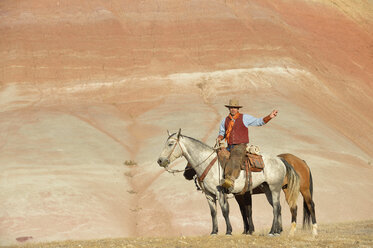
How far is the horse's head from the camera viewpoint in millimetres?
14617

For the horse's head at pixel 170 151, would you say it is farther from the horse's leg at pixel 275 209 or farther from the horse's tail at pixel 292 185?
the horse's tail at pixel 292 185

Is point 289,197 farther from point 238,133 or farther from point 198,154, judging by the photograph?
point 198,154

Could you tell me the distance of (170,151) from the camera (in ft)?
48.3

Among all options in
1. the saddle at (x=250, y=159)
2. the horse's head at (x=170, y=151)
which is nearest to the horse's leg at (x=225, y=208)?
the saddle at (x=250, y=159)

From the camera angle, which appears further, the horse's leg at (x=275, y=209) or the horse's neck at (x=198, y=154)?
the horse's neck at (x=198, y=154)

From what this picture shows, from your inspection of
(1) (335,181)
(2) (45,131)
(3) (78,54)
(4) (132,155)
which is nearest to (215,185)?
(1) (335,181)

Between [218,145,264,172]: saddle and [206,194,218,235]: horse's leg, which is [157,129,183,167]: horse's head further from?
[206,194,218,235]: horse's leg

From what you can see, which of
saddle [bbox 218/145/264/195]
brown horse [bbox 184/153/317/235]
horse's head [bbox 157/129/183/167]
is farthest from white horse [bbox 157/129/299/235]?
brown horse [bbox 184/153/317/235]

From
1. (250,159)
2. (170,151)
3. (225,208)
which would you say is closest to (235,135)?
(250,159)

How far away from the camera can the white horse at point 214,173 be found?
14461mm

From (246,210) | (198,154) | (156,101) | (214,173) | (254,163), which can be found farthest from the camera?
(156,101)

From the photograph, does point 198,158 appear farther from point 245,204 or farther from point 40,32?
point 40,32

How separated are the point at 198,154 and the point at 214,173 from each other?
0.68 meters

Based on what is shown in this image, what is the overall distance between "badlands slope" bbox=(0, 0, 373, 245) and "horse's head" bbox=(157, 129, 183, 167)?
45.0ft
